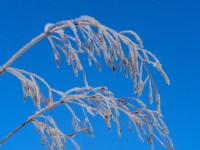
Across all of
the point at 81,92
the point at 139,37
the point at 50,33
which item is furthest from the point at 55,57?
the point at 139,37

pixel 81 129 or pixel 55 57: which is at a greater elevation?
pixel 55 57

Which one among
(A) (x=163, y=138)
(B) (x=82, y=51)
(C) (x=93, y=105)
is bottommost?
(A) (x=163, y=138)

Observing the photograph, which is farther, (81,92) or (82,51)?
(81,92)

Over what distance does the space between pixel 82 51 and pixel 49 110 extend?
3.03ft

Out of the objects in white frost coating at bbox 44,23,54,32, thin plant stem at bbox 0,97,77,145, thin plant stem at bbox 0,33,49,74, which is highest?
white frost coating at bbox 44,23,54,32

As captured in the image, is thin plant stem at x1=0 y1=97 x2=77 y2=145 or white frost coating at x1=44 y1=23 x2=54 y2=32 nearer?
white frost coating at x1=44 y1=23 x2=54 y2=32

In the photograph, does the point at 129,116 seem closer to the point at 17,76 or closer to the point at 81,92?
the point at 81,92

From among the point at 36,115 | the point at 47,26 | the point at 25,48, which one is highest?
the point at 47,26

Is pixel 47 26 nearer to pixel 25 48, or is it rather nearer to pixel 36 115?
pixel 25 48

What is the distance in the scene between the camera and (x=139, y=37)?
4.05 m

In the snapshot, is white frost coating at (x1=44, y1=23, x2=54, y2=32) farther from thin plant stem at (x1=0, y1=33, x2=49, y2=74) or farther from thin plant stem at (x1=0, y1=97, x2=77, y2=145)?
thin plant stem at (x1=0, y1=97, x2=77, y2=145)

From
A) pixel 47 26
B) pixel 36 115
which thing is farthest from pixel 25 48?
pixel 36 115

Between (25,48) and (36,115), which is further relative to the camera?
(36,115)

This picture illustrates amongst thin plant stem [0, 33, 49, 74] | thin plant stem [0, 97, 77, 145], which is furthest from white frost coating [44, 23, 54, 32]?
thin plant stem [0, 97, 77, 145]
